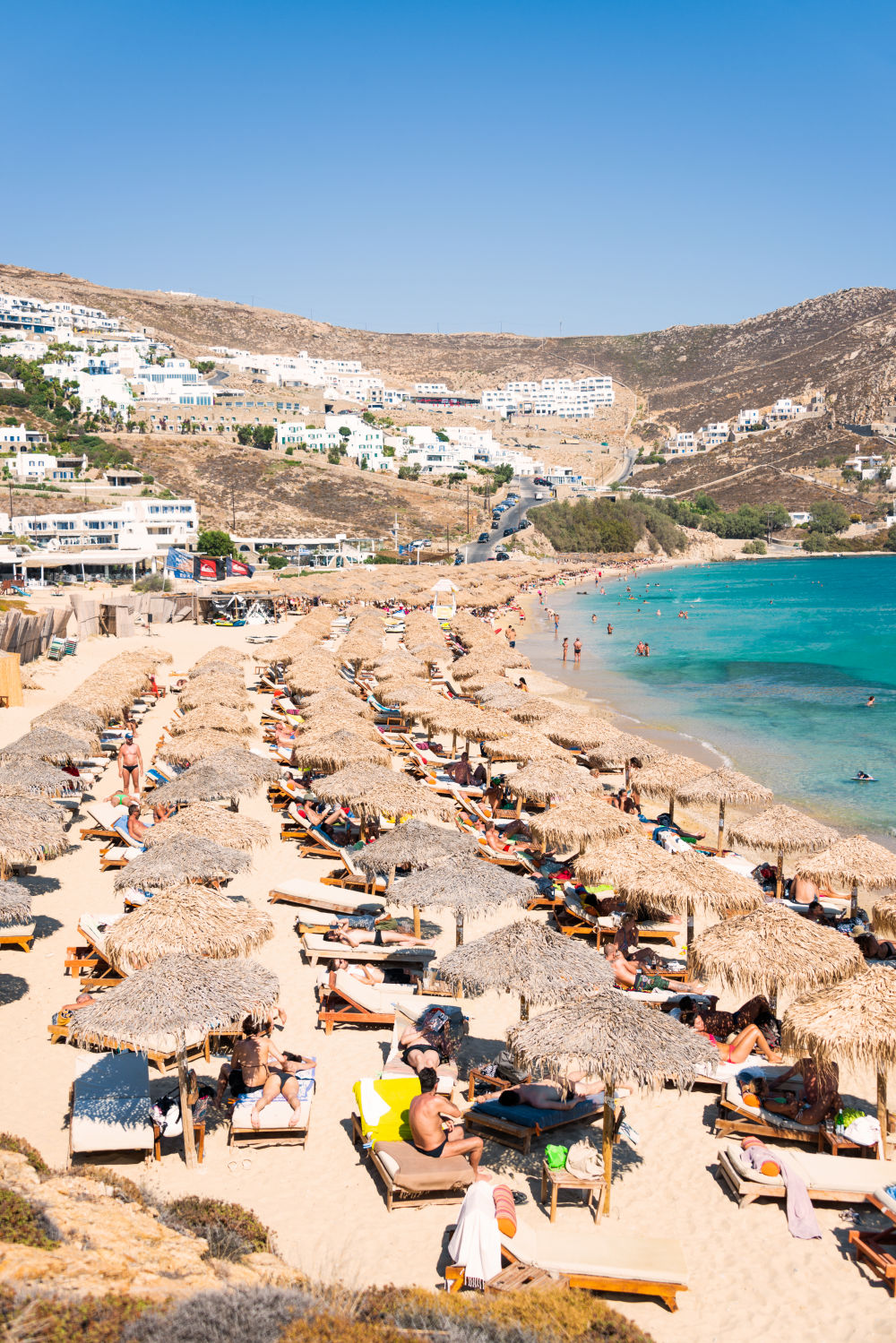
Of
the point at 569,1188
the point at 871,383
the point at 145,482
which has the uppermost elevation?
the point at 871,383

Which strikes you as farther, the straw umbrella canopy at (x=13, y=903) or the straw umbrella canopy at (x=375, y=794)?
the straw umbrella canopy at (x=375, y=794)

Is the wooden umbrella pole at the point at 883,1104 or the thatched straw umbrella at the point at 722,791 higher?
the thatched straw umbrella at the point at 722,791

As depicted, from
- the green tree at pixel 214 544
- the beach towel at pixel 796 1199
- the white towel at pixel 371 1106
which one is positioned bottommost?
the beach towel at pixel 796 1199

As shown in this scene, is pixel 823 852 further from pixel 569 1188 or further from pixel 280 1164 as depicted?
pixel 280 1164

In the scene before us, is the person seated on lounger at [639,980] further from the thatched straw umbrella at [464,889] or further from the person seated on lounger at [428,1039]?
the person seated on lounger at [428,1039]

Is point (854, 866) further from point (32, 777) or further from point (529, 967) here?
point (32, 777)

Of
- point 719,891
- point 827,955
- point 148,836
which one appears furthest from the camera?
point 148,836

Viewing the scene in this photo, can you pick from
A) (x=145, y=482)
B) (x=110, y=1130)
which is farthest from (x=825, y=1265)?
(x=145, y=482)

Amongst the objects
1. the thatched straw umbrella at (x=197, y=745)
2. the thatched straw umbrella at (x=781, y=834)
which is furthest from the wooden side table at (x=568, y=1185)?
the thatched straw umbrella at (x=197, y=745)
